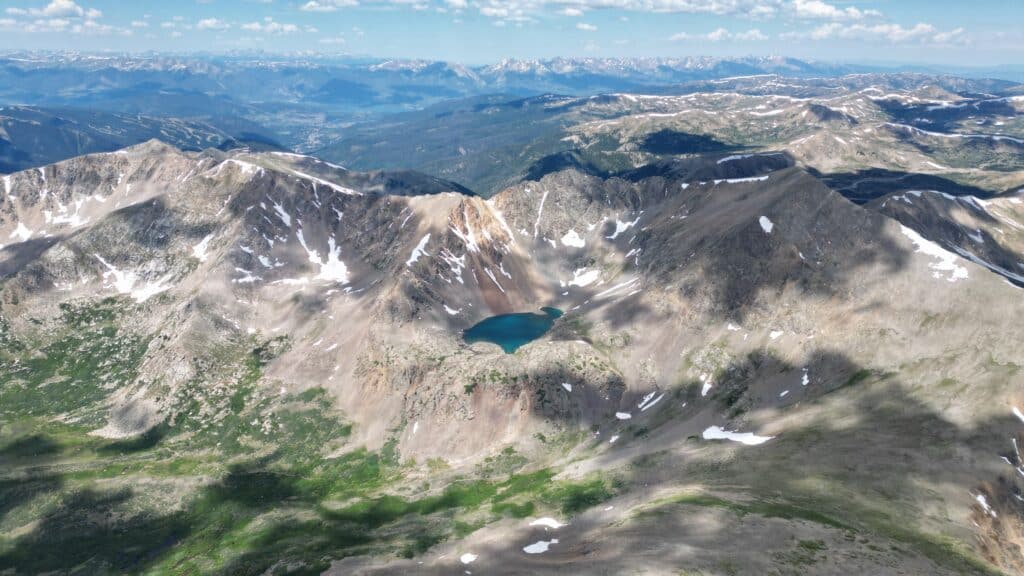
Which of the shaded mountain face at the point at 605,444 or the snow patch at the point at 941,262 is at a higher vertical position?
the snow patch at the point at 941,262

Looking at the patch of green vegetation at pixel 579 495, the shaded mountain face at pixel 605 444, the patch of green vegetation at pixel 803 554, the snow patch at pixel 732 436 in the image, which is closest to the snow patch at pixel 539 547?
the shaded mountain face at pixel 605 444

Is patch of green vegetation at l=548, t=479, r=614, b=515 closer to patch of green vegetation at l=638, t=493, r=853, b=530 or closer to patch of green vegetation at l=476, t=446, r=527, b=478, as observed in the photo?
patch of green vegetation at l=476, t=446, r=527, b=478

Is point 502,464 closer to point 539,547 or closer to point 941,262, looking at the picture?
point 539,547

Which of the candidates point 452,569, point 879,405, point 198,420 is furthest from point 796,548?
point 198,420

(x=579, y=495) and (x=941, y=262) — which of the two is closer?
(x=579, y=495)

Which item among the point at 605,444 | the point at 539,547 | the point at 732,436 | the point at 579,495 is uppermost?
the point at 732,436

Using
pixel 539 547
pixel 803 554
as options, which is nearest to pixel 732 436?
pixel 803 554

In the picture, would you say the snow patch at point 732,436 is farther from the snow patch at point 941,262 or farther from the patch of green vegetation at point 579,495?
the snow patch at point 941,262

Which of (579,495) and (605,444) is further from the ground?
(605,444)

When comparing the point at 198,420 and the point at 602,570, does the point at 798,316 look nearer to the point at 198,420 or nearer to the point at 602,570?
the point at 602,570

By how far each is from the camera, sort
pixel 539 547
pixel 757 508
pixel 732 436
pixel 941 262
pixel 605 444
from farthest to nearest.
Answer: pixel 941 262 < pixel 605 444 < pixel 732 436 < pixel 539 547 < pixel 757 508

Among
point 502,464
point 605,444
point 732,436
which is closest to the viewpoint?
point 732,436
